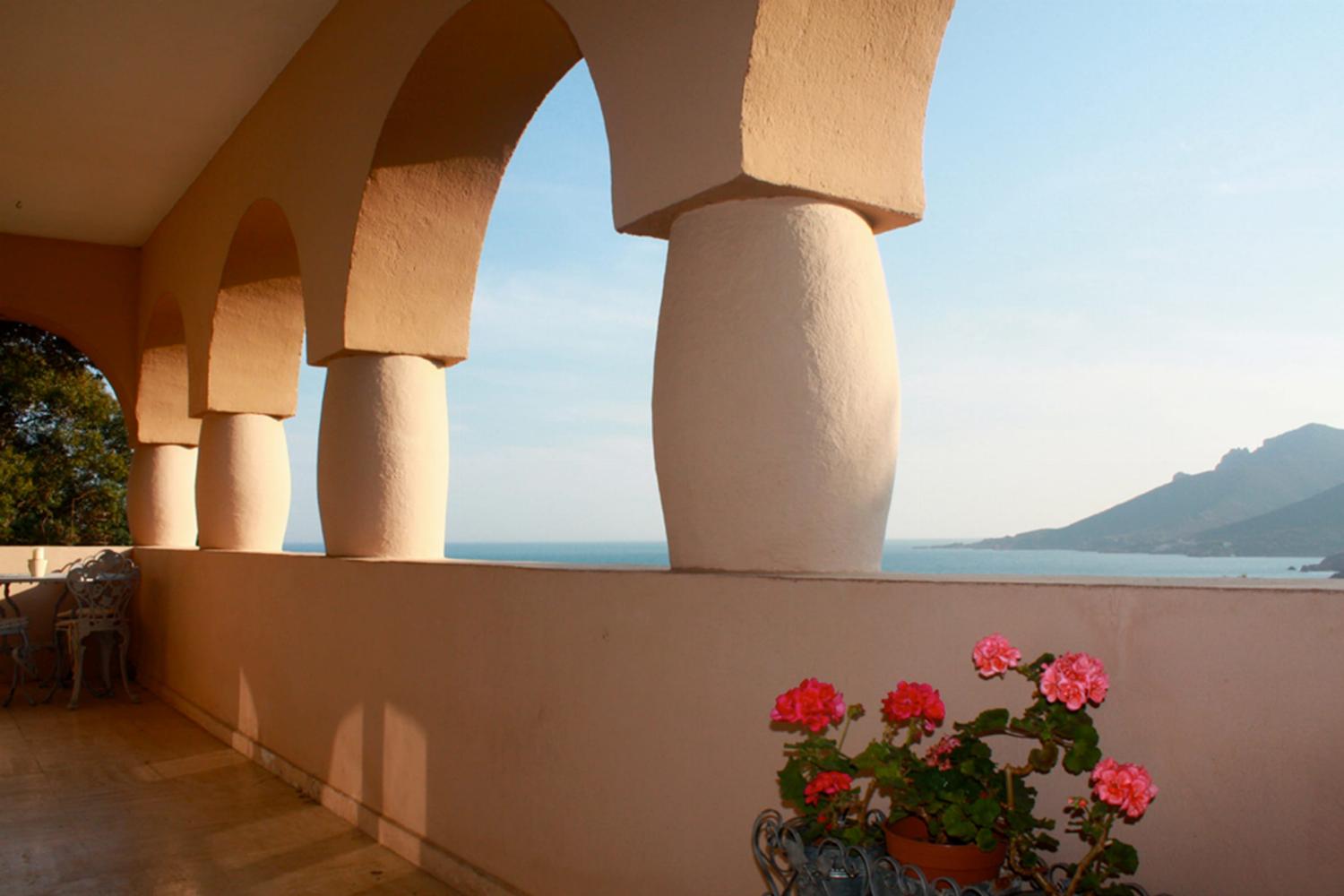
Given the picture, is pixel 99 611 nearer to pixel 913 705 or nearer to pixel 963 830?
pixel 913 705

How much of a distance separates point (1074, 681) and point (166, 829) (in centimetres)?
359

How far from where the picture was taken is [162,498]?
7707mm

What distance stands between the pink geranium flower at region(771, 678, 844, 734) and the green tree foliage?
50.7ft

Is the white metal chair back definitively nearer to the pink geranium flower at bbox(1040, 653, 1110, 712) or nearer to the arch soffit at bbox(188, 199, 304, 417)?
the arch soffit at bbox(188, 199, 304, 417)

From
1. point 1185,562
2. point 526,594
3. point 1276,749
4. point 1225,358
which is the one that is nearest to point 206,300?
point 526,594

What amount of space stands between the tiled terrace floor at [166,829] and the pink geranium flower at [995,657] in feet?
7.17

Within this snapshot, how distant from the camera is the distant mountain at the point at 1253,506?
37750mm

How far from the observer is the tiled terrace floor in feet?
10.8

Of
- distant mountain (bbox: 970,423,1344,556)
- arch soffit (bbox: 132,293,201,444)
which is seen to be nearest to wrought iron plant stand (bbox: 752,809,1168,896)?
arch soffit (bbox: 132,293,201,444)

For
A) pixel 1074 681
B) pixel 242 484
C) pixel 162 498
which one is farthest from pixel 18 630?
pixel 1074 681

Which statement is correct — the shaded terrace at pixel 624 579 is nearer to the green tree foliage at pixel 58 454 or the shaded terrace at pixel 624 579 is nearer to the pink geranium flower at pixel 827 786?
the pink geranium flower at pixel 827 786

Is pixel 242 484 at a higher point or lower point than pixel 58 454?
lower

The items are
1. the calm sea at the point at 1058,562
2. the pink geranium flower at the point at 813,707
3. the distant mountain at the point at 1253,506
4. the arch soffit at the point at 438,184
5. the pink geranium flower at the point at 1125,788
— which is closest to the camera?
the pink geranium flower at the point at 1125,788

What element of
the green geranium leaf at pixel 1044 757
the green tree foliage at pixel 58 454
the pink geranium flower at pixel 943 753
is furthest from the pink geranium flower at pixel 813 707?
the green tree foliage at pixel 58 454
